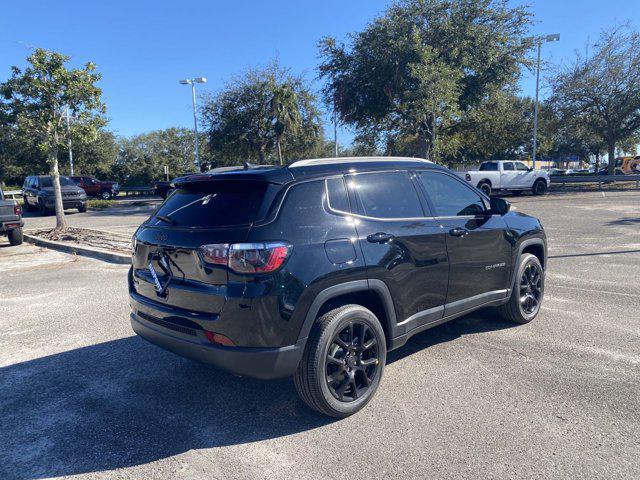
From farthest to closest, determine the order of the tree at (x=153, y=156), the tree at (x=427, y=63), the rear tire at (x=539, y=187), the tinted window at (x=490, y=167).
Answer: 1. the tree at (x=153, y=156)
2. the rear tire at (x=539, y=187)
3. the tinted window at (x=490, y=167)
4. the tree at (x=427, y=63)

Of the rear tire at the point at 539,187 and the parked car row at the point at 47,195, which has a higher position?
the parked car row at the point at 47,195

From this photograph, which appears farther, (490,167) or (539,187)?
(539,187)

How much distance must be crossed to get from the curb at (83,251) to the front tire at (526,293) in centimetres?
751

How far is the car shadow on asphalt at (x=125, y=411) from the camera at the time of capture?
3.06m

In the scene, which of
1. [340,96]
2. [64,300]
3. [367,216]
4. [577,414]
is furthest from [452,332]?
[340,96]

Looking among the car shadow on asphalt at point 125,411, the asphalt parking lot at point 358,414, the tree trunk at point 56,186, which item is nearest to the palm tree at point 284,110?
the tree trunk at point 56,186

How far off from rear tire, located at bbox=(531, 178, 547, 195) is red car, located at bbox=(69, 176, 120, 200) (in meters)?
28.6

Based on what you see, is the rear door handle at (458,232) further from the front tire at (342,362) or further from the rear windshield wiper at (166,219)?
the rear windshield wiper at (166,219)

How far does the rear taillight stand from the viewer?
9.93 ft

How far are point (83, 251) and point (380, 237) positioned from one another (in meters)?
9.62

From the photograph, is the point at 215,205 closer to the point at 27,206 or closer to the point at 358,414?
the point at 358,414

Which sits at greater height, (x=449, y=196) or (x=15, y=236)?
(x=449, y=196)

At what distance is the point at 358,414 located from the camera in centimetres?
349

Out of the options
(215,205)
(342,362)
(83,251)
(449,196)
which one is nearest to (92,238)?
(83,251)
